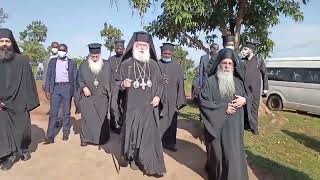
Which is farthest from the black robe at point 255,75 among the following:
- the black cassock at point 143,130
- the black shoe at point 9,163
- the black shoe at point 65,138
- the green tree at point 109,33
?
the green tree at point 109,33

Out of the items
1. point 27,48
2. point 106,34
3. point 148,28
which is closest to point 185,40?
point 148,28

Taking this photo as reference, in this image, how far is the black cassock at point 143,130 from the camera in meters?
7.18

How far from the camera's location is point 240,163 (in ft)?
20.8

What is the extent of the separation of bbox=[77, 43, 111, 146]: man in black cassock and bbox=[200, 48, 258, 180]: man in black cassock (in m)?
3.19

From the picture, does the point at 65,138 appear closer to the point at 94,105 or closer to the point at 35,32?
the point at 94,105

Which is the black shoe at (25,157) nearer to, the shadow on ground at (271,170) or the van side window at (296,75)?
the shadow on ground at (271,170)

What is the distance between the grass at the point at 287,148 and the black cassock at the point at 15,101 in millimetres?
4124

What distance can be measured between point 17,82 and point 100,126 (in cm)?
216

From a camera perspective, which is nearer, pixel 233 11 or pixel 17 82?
pixel 17 82

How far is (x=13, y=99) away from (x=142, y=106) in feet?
7.36

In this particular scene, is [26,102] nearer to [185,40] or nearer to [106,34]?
[185,40]

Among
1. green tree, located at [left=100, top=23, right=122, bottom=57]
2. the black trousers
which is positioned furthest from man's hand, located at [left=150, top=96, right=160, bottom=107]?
green tree, located at [left=100, top=23, right=122, bottom=57]

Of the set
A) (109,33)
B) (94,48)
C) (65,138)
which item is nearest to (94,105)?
(65,138)

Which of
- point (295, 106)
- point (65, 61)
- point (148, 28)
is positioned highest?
point (148, 28)
